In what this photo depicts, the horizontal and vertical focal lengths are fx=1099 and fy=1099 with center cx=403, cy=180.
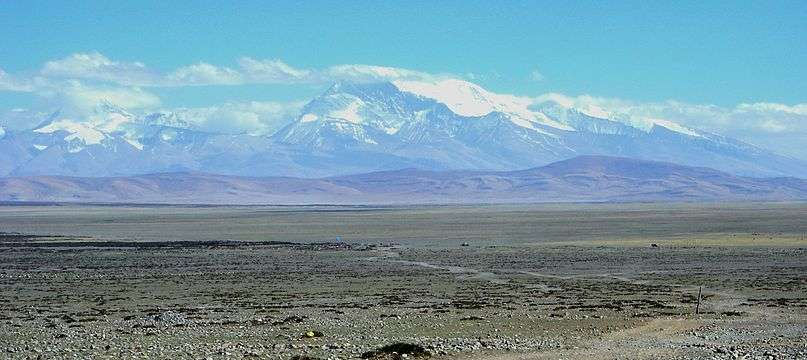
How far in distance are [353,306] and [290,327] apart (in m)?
5.91

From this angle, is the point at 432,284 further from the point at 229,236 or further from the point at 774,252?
the point at 229,236

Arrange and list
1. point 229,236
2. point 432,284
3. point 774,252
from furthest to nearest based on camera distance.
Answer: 1. point 229,236
2. point 774,252
3. point 432,284

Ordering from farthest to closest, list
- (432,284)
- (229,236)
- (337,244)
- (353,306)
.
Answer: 1. (229,236)
2. (337,244)
3. (432,284)
4. (353,306)

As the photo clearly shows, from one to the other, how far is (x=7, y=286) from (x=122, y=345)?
20602 mm

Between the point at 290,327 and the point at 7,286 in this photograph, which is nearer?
the point at 290,327

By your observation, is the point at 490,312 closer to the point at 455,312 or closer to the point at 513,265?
the point at 455,312

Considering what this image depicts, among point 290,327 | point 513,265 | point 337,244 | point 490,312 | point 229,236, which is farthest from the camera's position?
point 229,236

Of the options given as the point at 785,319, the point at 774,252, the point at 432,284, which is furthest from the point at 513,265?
the point at 785,319

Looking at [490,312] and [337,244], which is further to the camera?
[337,244]

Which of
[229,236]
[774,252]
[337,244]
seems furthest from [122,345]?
[229,236]

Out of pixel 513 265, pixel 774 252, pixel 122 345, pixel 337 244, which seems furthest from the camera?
pixel 337 244

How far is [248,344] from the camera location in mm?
24984

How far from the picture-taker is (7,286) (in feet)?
142

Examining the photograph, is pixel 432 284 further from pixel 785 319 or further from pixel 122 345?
pixel 122 345
